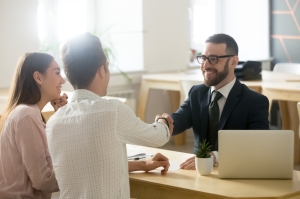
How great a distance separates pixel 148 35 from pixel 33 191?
4098mm

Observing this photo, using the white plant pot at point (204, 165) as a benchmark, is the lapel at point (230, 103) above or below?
above

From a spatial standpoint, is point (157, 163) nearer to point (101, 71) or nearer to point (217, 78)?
point (101, 71)

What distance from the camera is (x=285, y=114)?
18.7 ft

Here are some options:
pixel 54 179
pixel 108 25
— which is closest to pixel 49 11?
pixel 108 25

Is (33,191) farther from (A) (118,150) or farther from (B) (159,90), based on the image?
(B) (159,90)

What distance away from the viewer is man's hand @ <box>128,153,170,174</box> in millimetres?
2574

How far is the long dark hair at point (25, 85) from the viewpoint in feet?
9.04

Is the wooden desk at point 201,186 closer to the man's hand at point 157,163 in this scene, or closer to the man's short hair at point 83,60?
the man's hand at point 157,163

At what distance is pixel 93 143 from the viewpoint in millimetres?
2246

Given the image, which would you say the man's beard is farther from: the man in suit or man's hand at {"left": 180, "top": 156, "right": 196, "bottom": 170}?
man's hand at {"left": 180, "top": 156, "right": 196, "bottom": 170}

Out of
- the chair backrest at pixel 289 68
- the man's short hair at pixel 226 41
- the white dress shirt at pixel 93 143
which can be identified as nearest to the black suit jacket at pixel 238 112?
the man's short hair at pixel 226 41

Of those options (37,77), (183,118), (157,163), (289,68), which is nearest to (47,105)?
(183,118)

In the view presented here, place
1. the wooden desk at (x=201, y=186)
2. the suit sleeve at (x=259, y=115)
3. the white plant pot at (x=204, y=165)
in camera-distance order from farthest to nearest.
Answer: the suit sleeve at (x=259, y=115) → the white plant pot at (x=204, y=165) → the wooden desk at (x=201, y=186)

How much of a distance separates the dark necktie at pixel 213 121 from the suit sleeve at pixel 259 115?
0.17m
